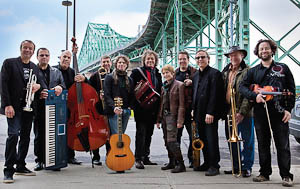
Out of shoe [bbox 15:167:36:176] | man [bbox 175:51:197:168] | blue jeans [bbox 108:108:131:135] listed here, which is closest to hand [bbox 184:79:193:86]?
man [bbox 175:51:197:168]

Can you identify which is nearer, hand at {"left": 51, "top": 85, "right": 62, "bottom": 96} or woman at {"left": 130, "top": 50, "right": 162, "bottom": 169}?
hand at {"left": 51, "top": 85, "right": 62, "bottom": 96}

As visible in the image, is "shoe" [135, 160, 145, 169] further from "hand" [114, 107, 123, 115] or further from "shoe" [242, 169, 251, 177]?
"shoe" [242, 169, 251, 177]

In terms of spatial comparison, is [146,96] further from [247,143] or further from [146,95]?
[247,143]

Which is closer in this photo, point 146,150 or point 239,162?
point 239,162

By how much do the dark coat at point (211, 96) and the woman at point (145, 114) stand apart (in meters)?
0.86

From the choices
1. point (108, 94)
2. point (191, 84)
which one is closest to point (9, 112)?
point (108, 94)

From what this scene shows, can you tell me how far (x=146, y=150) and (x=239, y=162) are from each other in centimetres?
165

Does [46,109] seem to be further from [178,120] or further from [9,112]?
[178,120]

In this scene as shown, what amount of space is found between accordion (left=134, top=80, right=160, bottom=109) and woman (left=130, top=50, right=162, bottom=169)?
0.22 ft

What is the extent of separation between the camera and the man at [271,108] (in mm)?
3881

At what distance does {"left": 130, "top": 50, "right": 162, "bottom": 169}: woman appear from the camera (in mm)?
5078

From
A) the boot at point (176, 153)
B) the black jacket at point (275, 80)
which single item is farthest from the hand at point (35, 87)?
the black jacket at point (275, 80)

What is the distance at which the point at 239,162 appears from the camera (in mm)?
4340

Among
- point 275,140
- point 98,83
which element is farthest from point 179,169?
point 98,83
